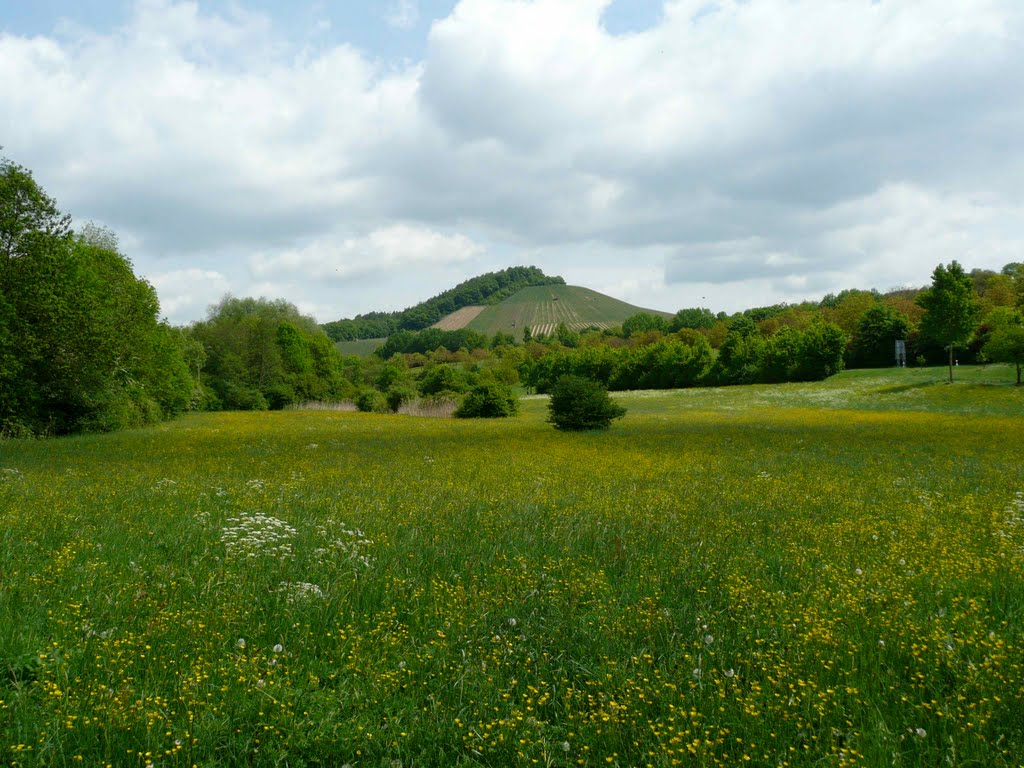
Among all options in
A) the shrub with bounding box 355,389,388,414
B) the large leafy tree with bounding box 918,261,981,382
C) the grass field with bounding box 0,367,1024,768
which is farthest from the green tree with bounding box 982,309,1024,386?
the shrub with bounding box 355,389,388,414

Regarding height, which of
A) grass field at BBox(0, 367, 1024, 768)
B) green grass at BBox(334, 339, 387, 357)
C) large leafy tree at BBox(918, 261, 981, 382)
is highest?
green grass at BBox(334, 339, 387, 357)

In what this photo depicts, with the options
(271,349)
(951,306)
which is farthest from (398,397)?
(951,306)

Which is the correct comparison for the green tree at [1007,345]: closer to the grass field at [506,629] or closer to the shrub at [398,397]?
the grass field at [506,629]

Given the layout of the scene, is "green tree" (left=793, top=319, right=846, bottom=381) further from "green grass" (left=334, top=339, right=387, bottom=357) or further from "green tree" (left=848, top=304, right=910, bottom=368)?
"green grass" (left=334, top=339, right=387, bottom=357)

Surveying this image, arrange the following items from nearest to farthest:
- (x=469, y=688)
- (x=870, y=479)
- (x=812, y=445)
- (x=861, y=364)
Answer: (x=469, y=688), (x=870, y=479), (x=812, y=445), (x=861, y=364)

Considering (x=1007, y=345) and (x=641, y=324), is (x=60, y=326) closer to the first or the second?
(x=1007, y=345)

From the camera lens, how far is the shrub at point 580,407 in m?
30.3

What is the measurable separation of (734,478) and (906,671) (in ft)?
32.9

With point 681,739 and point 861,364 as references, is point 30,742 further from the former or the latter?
point 861,364

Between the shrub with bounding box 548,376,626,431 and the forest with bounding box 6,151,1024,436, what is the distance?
4.36m

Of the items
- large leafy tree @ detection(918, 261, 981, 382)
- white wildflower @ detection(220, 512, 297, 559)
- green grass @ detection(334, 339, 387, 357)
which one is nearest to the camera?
white wildflower @ detection(220, 512, 297, 559)

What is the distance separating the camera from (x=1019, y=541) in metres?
7.54

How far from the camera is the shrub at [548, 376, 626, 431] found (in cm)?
3031

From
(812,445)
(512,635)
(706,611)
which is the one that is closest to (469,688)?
(512,635)
